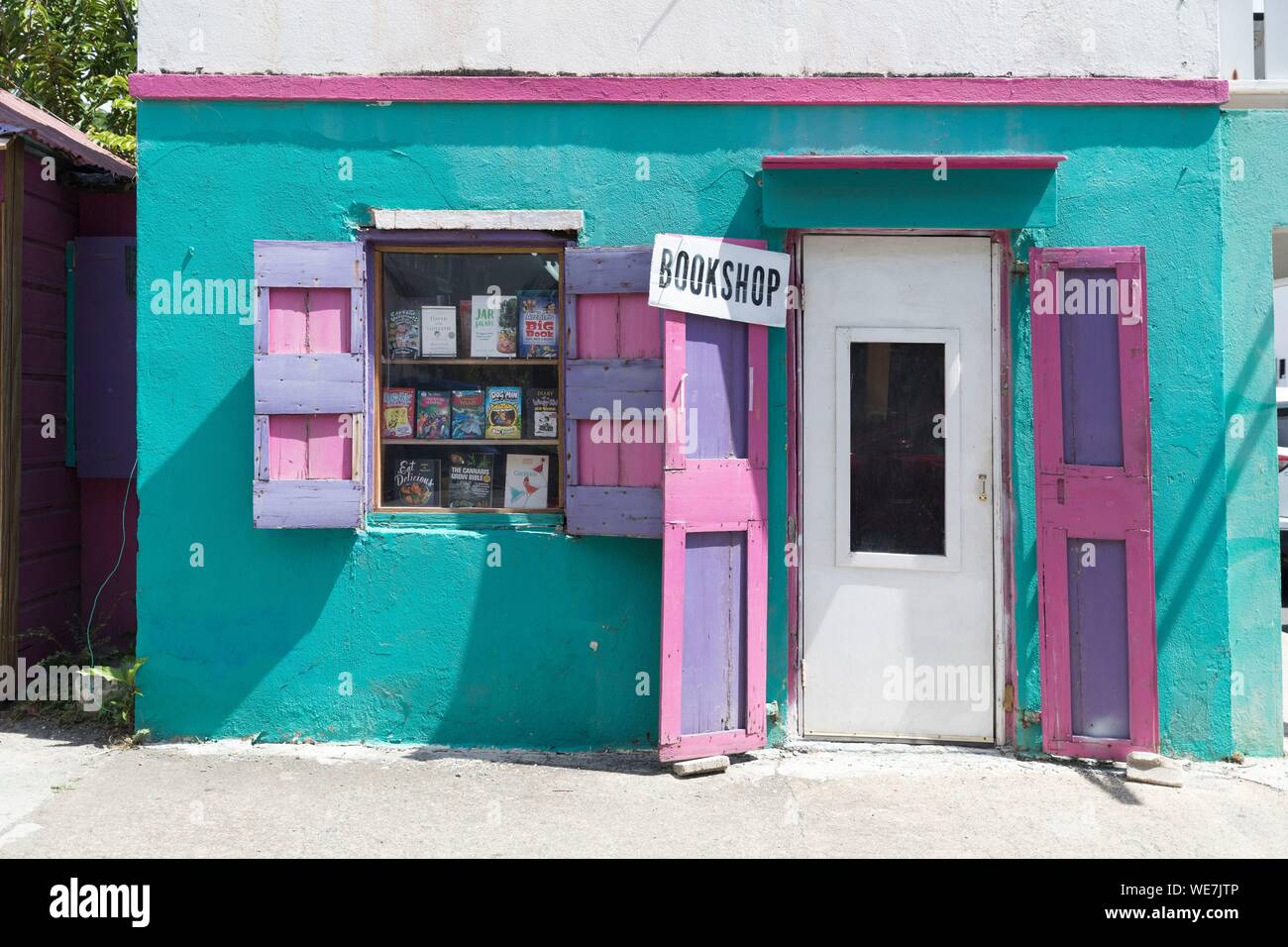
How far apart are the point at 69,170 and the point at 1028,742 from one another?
20.8ft

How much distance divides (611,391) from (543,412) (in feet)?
1.59

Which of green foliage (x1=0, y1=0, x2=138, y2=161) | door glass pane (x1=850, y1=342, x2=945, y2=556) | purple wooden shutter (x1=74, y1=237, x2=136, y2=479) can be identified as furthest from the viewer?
green foliage (x1=0, y1=0, x2=138, y2=161)

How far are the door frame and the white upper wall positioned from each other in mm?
900

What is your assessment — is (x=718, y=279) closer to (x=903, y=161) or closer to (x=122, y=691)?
(x=903, y=161)

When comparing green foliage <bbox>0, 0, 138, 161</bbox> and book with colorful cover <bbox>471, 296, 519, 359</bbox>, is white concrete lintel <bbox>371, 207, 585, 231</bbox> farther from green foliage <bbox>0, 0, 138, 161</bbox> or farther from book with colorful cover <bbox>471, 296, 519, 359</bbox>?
green foliage <bbox>0, 0, 138, 161</bbox>

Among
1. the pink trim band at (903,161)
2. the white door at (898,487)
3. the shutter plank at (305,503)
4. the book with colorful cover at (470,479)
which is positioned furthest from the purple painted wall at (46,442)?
the white door at (898,487)

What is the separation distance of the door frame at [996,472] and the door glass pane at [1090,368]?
0.27 meters

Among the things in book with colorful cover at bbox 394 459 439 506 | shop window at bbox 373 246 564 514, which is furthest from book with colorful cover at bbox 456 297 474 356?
book with colorful cover at bbox 394 459 439 506

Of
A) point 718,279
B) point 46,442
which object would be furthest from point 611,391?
point 46,442

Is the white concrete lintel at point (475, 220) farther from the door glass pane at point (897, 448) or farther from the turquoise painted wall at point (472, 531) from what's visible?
the door glass pane at point (897, 448)

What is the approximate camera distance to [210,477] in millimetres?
5105

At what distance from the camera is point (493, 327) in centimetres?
523

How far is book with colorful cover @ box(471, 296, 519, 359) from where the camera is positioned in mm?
5215
